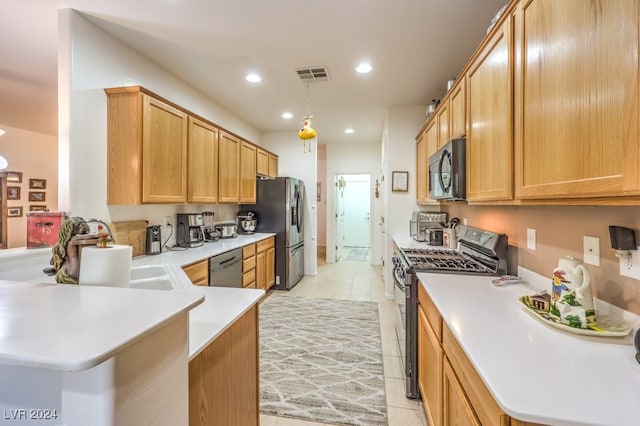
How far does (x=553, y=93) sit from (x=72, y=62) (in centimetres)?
290

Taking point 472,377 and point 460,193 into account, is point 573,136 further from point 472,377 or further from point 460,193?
point 460,193

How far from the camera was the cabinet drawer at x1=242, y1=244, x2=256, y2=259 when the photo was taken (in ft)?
11.7

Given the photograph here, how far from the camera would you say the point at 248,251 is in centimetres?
369

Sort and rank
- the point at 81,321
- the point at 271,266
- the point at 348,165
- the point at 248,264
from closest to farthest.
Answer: the point at 81,321
the point at 248,264
the point at 271,266
the point at 348,165

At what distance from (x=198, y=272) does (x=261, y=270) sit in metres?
1.51

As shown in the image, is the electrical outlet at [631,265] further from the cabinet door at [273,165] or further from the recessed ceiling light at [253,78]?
the cabinet door at [273,165]

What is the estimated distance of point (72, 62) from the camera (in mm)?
2154

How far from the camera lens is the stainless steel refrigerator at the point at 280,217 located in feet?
15.2

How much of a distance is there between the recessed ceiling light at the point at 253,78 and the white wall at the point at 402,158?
1.95 m

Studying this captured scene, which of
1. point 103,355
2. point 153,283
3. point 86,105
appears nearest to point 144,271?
point 153,283

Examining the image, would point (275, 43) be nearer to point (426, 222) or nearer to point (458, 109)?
point (458, 109)

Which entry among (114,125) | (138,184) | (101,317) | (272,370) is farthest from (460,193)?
(114,125)

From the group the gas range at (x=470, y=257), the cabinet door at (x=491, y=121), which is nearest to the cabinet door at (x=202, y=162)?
the gas range at (x=470, y=257)

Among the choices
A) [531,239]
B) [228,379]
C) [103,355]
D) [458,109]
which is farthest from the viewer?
[458,109]
